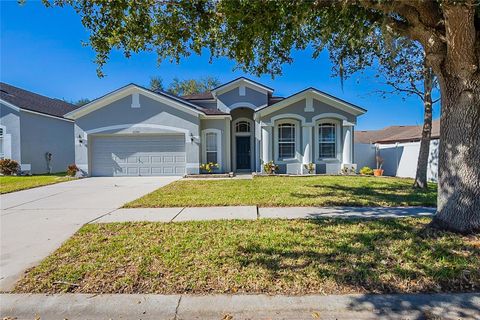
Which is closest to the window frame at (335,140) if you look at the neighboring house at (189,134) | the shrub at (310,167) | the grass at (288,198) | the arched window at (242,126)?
the neighboring house at (189,134)

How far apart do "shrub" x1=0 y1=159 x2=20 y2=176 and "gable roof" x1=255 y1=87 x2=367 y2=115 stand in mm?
15338

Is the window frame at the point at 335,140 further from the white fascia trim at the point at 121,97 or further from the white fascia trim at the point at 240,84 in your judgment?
the white fascia trim at the point at 121,97

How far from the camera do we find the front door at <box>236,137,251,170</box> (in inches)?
680

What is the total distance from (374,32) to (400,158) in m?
11.3

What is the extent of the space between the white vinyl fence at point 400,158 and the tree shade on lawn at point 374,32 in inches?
349

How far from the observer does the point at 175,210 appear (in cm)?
665

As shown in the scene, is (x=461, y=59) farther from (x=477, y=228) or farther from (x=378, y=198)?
(x=378, y=198)

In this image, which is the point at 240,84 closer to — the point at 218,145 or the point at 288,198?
the point at 218,145

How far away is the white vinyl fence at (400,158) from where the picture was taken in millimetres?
12070

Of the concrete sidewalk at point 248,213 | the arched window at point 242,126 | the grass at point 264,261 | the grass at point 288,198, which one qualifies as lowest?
the grass at point 264,261

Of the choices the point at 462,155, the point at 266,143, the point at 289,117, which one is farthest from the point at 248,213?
the point at 289,117

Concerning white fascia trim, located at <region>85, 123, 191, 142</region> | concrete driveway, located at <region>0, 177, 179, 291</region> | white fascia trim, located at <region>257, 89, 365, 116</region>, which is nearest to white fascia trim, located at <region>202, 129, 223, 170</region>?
white fascia trim, located at <region>85, 123, 191, 142</region>

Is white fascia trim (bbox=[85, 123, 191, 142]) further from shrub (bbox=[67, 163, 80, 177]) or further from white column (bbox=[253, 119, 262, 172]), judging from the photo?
white column (bbox=[253, 119, 262, 172])

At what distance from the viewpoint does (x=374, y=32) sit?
18.4 feet
